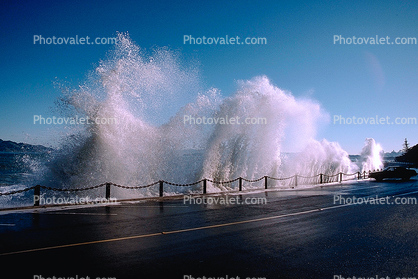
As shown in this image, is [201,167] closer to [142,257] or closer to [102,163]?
[102,163]

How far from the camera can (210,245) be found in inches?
250

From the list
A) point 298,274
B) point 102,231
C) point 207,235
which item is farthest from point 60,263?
point 298,274

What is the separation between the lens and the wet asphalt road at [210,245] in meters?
4.82

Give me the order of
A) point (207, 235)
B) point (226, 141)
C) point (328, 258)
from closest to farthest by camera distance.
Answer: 1. point (328, 258)
2. point (207, 235)
3. point (226, 141)

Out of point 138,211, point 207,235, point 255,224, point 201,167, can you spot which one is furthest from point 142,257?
point 201,167

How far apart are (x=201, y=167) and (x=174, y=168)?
2.38m

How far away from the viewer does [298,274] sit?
4.65m

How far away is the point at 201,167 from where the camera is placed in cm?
2438

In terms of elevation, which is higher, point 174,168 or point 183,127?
point 183,127

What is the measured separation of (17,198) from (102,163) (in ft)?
22.9

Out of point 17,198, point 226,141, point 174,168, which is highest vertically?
point 226,141

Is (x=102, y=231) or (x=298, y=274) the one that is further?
(x=102, y=231)

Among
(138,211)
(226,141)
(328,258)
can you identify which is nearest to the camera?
(328,258)

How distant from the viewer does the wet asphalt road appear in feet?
15.8
